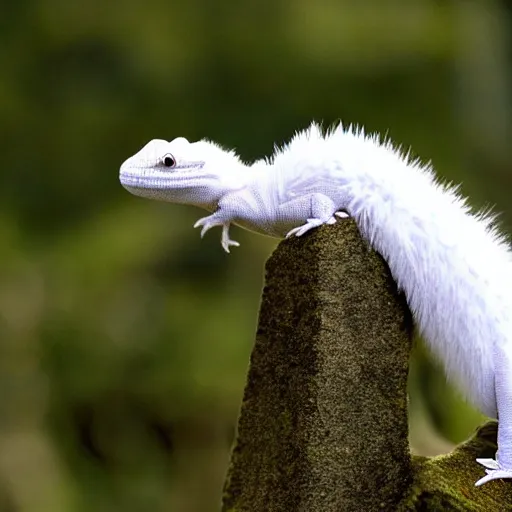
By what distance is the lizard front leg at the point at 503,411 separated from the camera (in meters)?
1.45

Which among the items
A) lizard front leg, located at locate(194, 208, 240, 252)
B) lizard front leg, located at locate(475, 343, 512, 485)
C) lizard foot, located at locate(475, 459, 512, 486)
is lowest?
lizard foot, located at locate(475, 459, 512, 486)

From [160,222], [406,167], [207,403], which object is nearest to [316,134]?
[406,167]

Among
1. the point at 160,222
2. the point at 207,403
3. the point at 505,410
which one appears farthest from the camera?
the point at 160,222

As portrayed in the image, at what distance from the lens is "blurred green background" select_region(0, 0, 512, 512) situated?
294 cm

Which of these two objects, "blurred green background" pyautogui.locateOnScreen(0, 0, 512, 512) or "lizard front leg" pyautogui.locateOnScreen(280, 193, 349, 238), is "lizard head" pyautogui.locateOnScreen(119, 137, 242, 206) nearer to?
"lizard front leg" pyautogui.locateOnScreen(280, 193, 349, 238)

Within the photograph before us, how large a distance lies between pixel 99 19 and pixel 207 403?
188 centimetres

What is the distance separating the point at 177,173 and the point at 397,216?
43 centimetres

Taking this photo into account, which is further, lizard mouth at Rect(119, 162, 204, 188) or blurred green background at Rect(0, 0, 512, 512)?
blurred green background at Rect(0, 0, 512, 512)

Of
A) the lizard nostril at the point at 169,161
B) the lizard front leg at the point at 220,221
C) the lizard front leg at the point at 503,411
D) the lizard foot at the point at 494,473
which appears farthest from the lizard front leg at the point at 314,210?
the lizard foot at the point at 494,473

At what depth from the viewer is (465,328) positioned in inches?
58.3

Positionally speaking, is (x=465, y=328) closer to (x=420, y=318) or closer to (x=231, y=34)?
(x=420, y=318)

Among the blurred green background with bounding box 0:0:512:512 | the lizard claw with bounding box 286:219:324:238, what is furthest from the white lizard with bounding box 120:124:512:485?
the blurred green background with bounding box 0:0:512:512

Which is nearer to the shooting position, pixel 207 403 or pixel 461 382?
pixel 461 382

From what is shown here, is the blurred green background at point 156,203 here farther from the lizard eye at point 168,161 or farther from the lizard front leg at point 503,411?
A: the lizard eye at point 168,161
